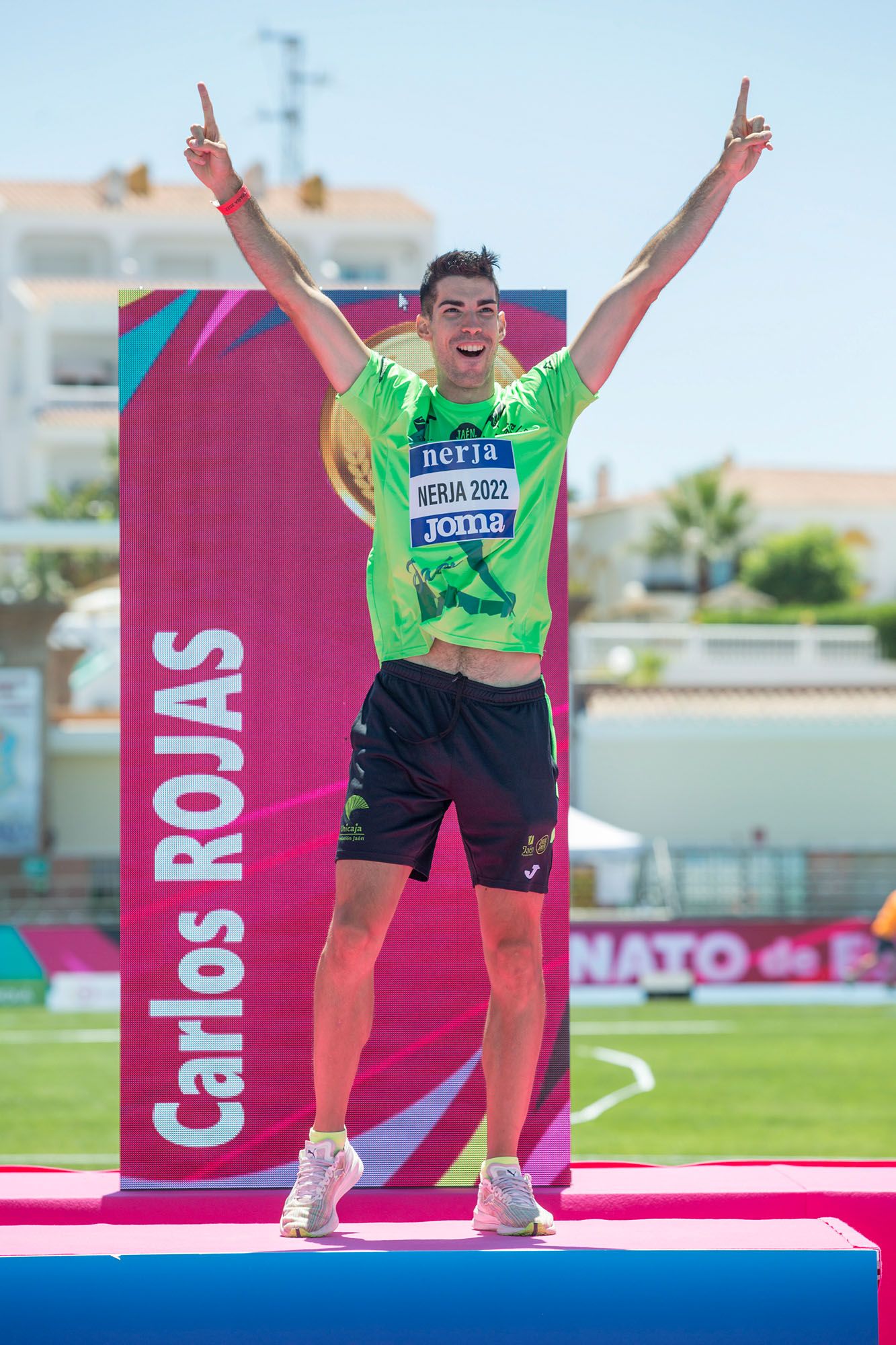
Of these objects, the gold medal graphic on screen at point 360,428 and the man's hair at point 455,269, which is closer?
the man's hair at point 455,269

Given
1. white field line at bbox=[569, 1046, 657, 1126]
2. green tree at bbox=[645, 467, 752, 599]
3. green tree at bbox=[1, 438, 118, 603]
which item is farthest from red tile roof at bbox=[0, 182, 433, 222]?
white field line at bbox=[569, 1046, 657, 1126]

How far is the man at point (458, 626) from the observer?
3.00m

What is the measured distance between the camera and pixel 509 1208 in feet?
9.38

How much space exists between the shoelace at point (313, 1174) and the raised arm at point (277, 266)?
1.54m

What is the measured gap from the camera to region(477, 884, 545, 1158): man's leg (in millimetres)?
3084

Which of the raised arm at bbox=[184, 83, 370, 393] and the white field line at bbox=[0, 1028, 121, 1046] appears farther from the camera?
the white field line at bbox=[0, 1028, 121, 1046]

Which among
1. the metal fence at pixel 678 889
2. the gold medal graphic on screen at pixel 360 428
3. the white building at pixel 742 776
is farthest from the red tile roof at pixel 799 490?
the gold medal graphic on screen at pixel 360 428

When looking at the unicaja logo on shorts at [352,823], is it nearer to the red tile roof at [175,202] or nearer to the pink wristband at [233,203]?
the pink wristband at [233,203]

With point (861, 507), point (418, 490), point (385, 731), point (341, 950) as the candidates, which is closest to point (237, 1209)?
point (341, 950)

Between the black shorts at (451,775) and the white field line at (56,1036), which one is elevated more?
the black shorts at (451,775)

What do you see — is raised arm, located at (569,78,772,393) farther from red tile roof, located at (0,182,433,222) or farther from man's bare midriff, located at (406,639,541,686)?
red tile roof, located at (0,182,433,222)

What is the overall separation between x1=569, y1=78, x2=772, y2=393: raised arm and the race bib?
281 millimetres

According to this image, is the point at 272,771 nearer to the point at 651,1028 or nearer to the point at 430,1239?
the point at 430,1239

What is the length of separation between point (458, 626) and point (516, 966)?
707mm
